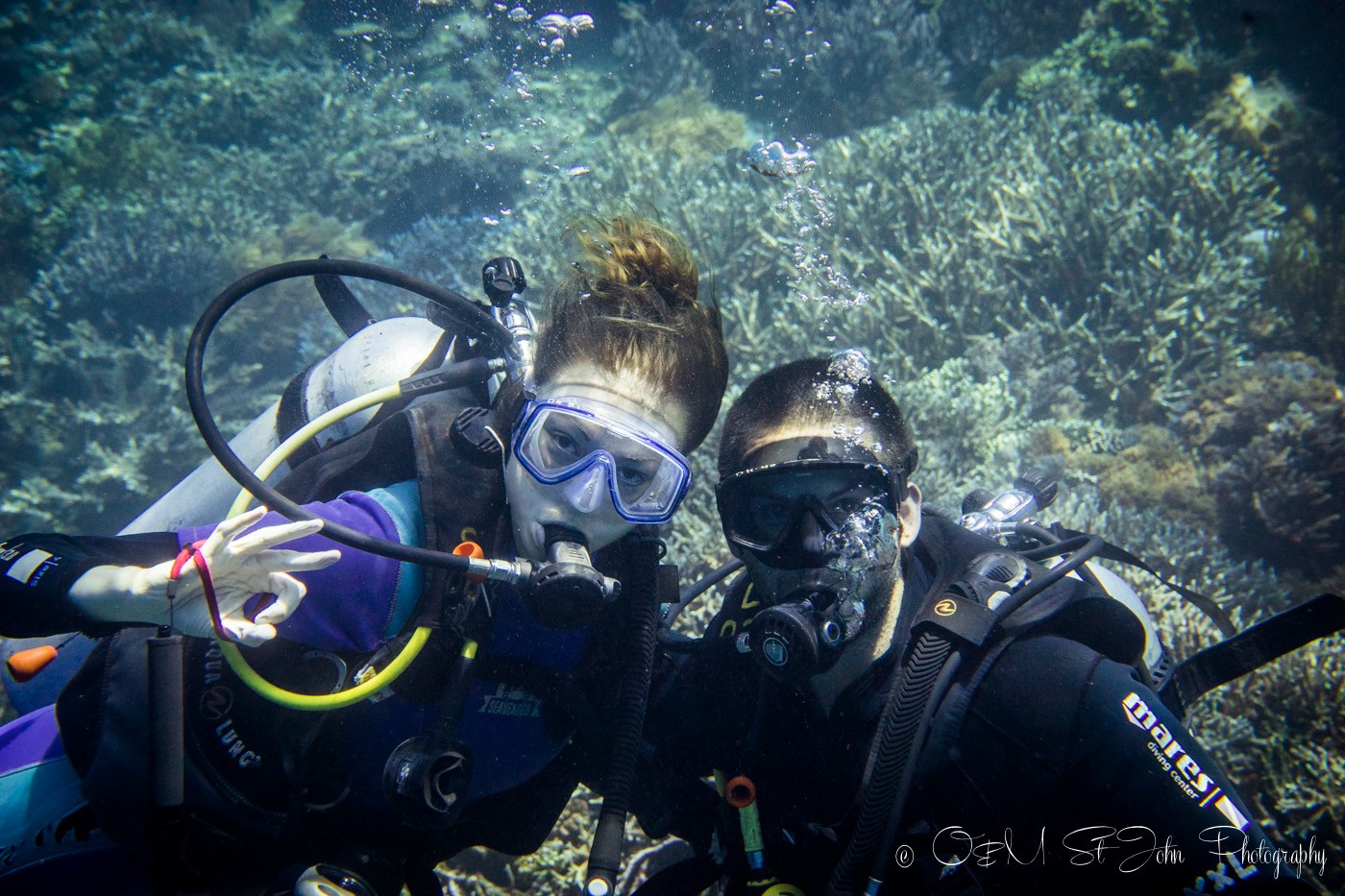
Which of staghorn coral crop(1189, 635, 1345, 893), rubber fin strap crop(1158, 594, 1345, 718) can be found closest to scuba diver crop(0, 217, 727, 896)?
rubber fin strap crop(1158, 594, 1345, 718)

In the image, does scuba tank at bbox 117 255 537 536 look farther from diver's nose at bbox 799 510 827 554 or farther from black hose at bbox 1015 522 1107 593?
black hose at bbox 1015 522 1107 593

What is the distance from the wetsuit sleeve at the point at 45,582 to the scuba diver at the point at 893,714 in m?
1.71

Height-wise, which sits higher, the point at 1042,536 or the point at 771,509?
the point at 771,509

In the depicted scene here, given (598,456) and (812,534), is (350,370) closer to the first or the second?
(598,456)

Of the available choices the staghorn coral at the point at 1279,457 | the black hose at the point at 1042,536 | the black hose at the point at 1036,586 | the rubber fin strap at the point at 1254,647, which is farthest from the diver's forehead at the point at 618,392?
the staghorn coral at the point at 1279,457

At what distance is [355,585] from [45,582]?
2.09 feet

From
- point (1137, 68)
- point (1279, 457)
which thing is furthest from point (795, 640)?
point (1137, 68)

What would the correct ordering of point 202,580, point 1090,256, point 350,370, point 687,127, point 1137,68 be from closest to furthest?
1. point 202,580
2. point 350,370
3. point 1090,256
4. point 1137,68
5. point 687,127

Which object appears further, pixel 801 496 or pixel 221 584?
pixel 801 496

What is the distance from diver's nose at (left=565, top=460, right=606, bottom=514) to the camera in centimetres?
202

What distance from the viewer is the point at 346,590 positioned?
5.71 ft

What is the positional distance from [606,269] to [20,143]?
15.1m

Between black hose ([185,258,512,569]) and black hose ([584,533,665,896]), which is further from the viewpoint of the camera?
black hose ([584,533,665,896])

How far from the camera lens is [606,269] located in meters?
2.26
